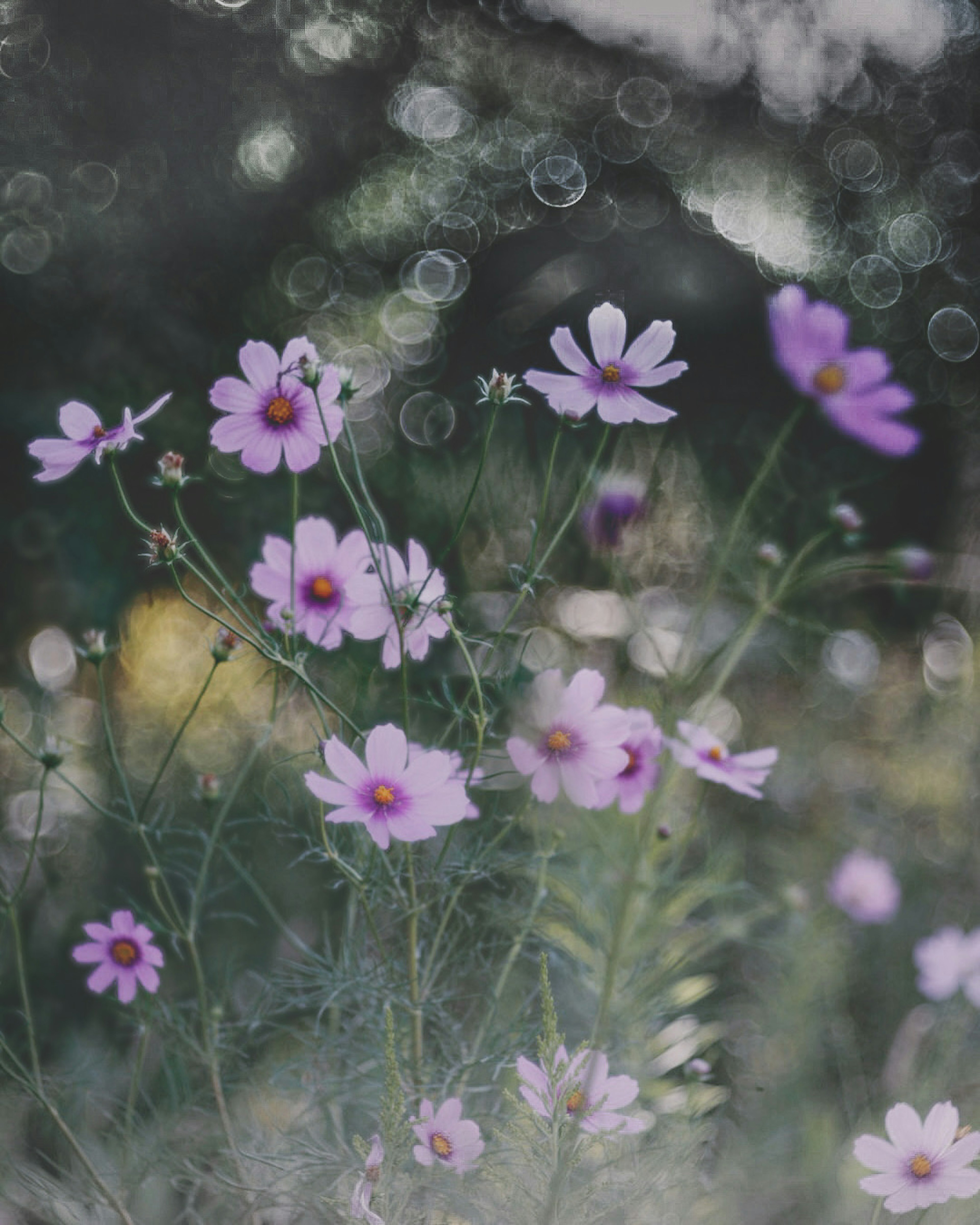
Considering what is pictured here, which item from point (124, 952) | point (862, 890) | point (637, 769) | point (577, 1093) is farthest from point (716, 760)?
point (862, 890)

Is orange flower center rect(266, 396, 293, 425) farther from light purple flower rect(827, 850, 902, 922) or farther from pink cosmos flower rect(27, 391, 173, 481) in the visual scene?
light purple flower rect(827, 850, 902, 922)

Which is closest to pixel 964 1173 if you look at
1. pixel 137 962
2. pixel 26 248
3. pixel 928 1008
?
pixel 137 962

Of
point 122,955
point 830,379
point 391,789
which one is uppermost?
point 830,379

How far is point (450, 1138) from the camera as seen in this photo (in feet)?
1.09

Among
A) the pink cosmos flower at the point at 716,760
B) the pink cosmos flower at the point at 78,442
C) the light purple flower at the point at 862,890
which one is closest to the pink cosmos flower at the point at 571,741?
the pink cosmos flower at the point at 716,760

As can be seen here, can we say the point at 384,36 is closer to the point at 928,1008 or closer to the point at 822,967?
the point at 822,967

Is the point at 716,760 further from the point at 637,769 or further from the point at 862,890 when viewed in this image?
the point at 862,890

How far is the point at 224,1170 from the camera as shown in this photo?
0.47 m

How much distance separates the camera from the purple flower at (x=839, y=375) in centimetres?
29

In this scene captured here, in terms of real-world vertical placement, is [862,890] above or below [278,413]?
below

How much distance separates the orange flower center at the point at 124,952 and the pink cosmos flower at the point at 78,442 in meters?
0.18

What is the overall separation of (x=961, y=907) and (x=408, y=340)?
0.70 m

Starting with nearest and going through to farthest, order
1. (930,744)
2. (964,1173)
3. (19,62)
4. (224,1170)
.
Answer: (964,1173), (224,1170), (19,62), (930,744)

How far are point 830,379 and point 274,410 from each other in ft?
0.57
